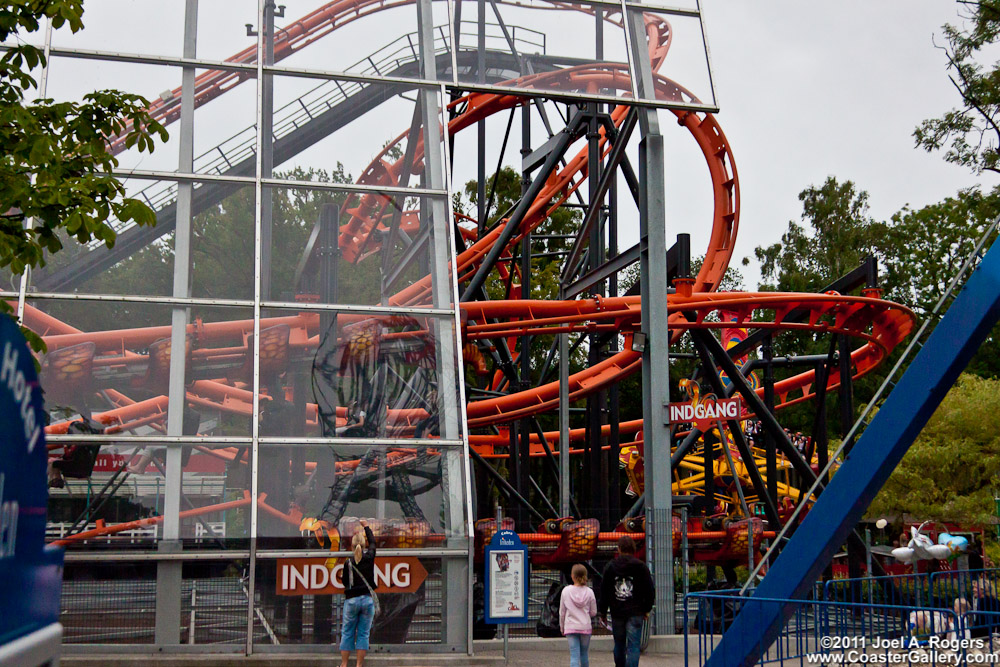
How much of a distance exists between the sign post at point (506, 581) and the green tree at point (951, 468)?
20191mm

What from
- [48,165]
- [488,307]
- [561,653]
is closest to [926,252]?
[488,307]

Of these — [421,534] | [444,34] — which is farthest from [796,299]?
[421,534]

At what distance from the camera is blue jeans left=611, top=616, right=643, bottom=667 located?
10.3m

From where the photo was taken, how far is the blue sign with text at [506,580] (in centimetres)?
1202

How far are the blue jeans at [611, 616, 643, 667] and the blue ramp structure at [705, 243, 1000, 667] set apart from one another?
71cm

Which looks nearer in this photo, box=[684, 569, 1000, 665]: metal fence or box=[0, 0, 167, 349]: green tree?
box=[0, 0, 167, 349]: green tree

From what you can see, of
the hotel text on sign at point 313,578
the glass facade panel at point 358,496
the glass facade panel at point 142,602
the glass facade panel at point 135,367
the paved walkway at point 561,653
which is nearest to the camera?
the glass facade panel at point 142,602

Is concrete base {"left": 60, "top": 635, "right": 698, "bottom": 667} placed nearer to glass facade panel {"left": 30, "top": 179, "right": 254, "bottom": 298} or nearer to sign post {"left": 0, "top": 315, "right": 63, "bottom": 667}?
glass facade panel {"left": 30, "top": 179, "right": 254, "bottom": 298}

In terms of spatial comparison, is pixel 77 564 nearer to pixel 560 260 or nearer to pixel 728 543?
pixel 728 543

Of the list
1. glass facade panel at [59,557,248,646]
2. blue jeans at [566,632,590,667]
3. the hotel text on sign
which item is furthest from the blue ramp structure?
glass facade panel at [59,557,248,646]

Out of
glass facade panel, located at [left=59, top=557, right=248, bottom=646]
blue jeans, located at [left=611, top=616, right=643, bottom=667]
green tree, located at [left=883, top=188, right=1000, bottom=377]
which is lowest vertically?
blue jeans, located at [left=611, top=616, right=643, bottom=667]

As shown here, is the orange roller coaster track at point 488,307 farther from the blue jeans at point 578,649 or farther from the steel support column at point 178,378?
the blue jeans at point 578,649

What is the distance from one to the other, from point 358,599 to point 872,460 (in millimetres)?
4821

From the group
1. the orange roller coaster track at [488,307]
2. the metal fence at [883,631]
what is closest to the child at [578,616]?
the metal fence at [883,631]
